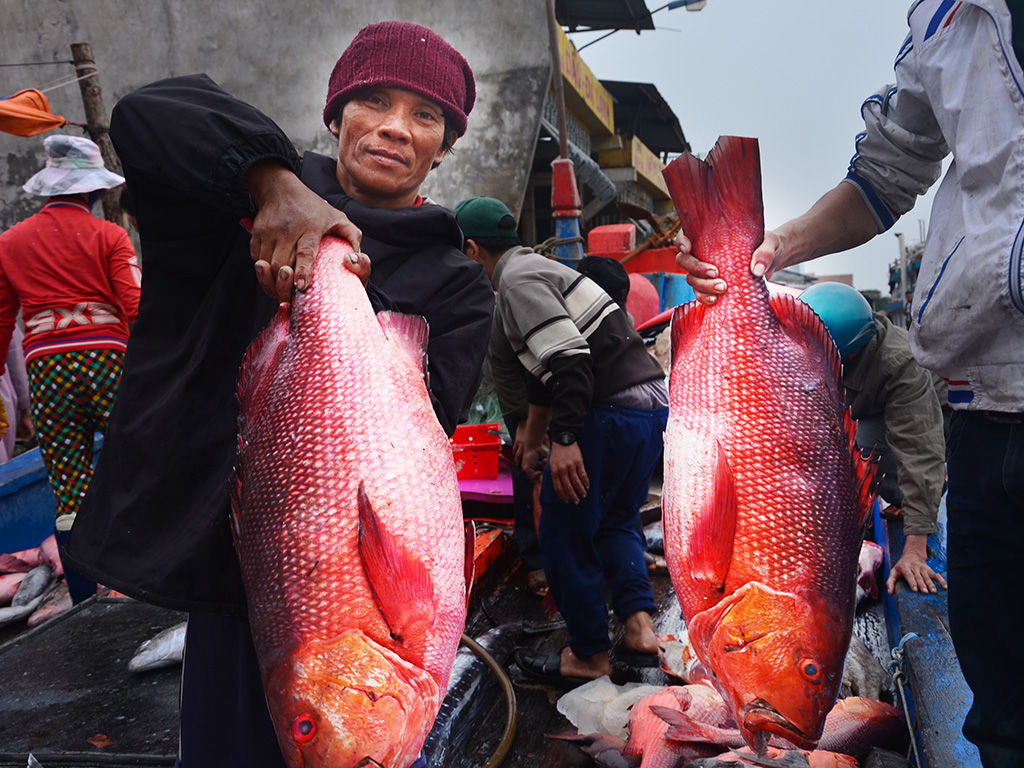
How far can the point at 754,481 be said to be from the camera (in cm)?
127

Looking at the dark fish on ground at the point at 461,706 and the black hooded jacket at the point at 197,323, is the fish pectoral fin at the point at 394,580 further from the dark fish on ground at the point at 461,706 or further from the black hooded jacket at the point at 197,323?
the dark fish on ground at the point at 461,706

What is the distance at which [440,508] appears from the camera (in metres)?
1.06

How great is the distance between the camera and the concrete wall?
10.0 meters

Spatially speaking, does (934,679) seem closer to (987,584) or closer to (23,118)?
(987,584)

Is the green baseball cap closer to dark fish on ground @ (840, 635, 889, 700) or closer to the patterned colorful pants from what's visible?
the patterned colorful pants

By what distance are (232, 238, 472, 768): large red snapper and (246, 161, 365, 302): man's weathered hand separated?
0.17ft

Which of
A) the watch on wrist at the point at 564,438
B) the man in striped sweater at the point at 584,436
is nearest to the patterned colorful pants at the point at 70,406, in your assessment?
the man in striped sweater at the point at 584,436

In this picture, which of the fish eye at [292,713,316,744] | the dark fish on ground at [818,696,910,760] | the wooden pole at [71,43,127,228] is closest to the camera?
the fish eye at [292,713,316,744]

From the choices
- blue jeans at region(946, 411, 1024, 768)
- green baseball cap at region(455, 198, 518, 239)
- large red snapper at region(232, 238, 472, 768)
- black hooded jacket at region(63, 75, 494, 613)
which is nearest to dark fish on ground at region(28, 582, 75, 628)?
green baseball cap at region(455, 198, 518, 239)

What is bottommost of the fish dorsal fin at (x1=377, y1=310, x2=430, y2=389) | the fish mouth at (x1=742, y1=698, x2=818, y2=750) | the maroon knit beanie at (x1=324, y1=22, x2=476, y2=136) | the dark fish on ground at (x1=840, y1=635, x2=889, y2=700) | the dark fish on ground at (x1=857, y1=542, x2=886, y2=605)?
the dark fish on ground at (x1=857, y1=542, x2=886, y2=605)

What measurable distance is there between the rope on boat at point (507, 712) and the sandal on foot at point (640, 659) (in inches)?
26.4

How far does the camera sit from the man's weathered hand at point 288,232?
1076mm

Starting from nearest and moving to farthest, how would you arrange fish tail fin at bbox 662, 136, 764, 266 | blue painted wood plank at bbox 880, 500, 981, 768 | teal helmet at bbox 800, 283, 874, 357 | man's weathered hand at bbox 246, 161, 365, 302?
1. man's weathered hand at bbox 246, 161, 365, 302
2. fish tail fin at bbox 662, 136, 764, 266
3. blue painted wood plank at bbox 880, 500, 981, 768
4. teal helmet at bbox 800, 283, 874, 357

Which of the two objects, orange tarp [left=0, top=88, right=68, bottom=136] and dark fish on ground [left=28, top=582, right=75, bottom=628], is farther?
orange tarp [left=0, top=88, right=68, bottom=136]
